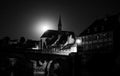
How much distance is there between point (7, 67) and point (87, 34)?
3239 cm

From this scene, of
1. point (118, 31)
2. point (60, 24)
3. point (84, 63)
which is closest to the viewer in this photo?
point (84, 63)

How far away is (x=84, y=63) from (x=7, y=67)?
22.6 meters

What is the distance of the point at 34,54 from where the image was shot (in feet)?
181

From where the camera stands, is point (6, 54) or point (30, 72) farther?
point (30, 72)

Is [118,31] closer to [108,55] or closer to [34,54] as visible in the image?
[108,55]

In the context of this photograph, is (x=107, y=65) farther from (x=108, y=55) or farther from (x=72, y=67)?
(x=72, y=67)

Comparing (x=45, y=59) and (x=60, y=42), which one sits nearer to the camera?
(x=45, y=59)

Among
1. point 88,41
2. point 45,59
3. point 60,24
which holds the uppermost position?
point 60,24

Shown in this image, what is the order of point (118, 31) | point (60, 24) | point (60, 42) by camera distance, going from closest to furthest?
point (118, 31), point (60, 42), point (60, 24)

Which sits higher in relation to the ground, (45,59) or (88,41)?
(88,41)

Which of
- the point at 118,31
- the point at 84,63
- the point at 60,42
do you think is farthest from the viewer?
the point at 60,42

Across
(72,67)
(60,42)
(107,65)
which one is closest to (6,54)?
(72,67)

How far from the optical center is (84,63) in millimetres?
58594

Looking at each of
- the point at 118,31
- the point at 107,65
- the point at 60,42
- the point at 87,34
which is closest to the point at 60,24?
the point at 60,42
